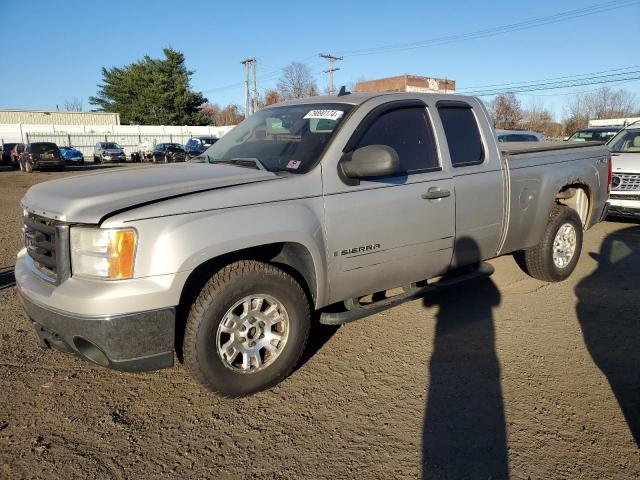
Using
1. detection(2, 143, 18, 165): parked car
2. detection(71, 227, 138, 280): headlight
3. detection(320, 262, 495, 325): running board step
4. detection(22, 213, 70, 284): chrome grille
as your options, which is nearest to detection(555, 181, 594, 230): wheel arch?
detection(320, 262, 495, 325): running board step

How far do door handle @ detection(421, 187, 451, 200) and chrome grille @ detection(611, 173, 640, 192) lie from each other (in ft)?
20.3

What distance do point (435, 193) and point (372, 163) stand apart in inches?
33.0

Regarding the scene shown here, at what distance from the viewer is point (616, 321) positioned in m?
4.50

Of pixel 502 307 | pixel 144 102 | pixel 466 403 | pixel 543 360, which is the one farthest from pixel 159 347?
pixel 144 102

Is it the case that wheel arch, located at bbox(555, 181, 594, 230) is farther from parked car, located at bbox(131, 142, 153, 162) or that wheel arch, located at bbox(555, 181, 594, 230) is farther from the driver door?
parked car, located at bbox(131, 142, 153, 162)

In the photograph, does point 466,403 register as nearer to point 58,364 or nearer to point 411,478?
point 411,478

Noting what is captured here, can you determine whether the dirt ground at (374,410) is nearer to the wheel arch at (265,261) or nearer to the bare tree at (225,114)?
the wheel arch at (265,261)

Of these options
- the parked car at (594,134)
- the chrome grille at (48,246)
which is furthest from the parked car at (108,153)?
the chrome grille at (48,246)

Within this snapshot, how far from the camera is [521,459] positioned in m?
2.62

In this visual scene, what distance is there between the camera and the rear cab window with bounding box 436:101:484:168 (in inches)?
170

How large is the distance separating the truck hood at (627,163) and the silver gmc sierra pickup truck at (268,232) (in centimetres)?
494

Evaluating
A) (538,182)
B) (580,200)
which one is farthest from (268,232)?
(580,200)

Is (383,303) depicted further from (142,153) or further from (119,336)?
(142,153)

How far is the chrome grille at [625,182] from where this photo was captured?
8.45 meters
